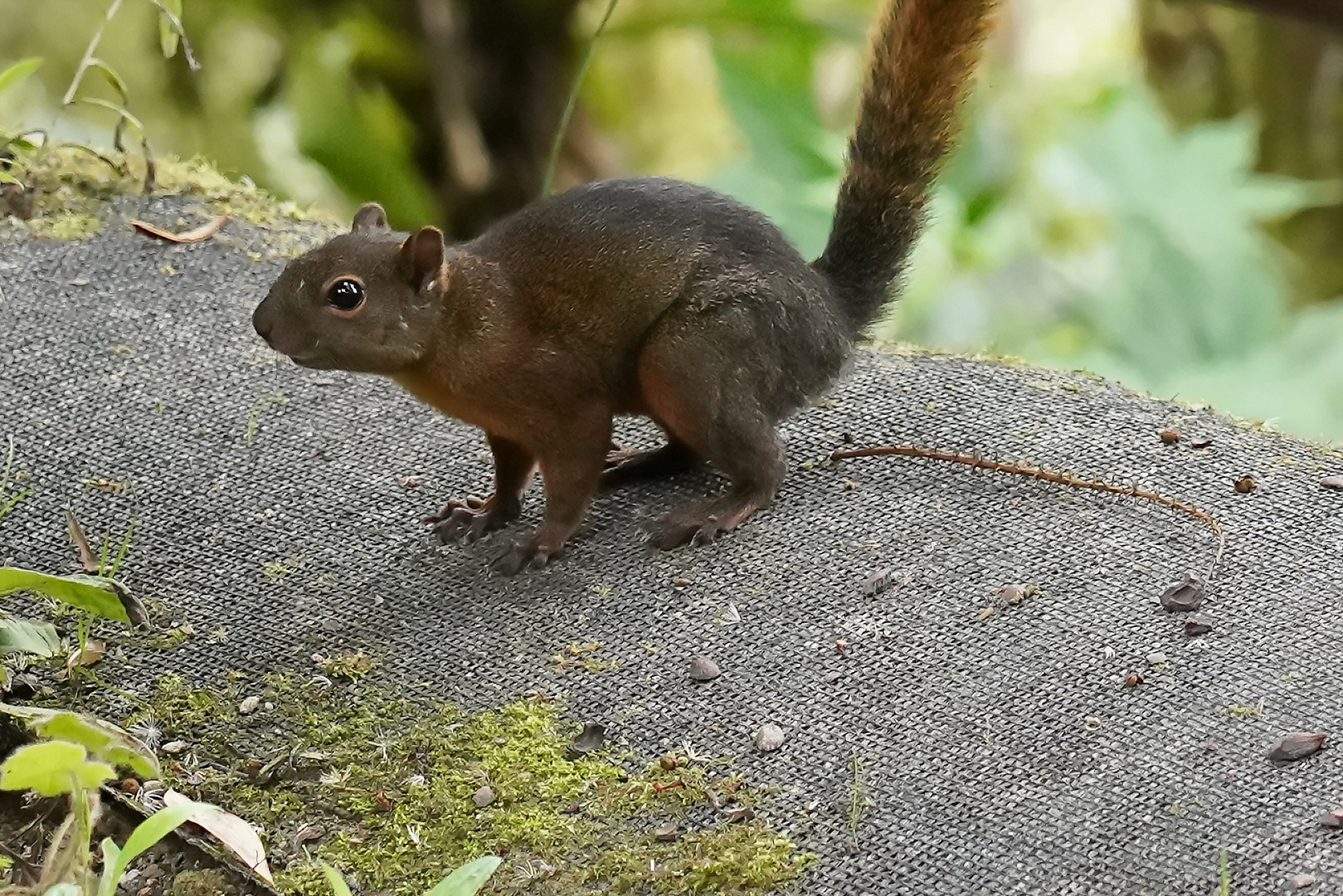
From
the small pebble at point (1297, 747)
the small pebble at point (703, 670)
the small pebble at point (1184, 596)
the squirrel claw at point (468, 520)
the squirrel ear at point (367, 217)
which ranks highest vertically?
the squirrel ear at point (367, 217)

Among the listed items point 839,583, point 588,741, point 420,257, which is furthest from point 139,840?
point 420,257

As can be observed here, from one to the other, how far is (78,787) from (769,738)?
3.27 feet

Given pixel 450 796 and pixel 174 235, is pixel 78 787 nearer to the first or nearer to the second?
pixel 450 796

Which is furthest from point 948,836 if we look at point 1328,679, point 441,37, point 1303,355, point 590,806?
point 441,37

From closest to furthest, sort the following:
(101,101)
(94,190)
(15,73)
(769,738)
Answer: (769,738) → (15,73) → (101,101) → (94,190)

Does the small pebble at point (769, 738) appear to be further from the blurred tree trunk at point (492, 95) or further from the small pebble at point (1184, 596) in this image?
the blurred tree trunk at point (492, 95)

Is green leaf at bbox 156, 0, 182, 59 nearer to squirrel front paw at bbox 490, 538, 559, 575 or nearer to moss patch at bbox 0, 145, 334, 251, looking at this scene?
moss patch at bbox 0, 145, 334, 251

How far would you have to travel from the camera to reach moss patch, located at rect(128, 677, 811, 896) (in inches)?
76.1

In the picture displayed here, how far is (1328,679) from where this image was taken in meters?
2.18

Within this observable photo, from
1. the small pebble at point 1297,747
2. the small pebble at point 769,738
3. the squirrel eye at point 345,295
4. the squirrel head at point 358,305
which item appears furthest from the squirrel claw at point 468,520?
the small pebble at point 1297,747

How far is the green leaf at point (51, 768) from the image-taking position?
58.8 inches

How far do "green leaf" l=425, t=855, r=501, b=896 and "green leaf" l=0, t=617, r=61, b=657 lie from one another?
0.75 meters

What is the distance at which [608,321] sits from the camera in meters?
2.82

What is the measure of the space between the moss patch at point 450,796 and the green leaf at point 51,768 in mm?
457
